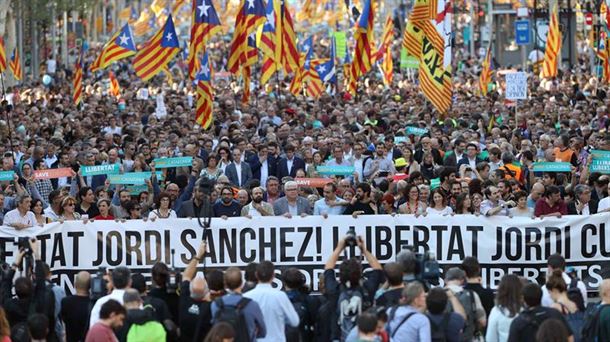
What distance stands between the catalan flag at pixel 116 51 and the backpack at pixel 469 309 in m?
20.7

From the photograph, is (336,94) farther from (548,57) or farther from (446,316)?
(446,316)

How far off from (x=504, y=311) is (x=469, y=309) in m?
0.34

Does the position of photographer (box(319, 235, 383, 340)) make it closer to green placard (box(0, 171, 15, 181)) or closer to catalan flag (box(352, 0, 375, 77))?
green placard (box(0, 171, 15, 181))

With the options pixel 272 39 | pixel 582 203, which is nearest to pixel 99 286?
pixel 582 203

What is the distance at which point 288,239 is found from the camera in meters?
16.6

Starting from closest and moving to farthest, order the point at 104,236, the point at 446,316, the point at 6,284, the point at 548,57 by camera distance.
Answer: the point at 446,316
the point at 6,284
the point at 104,236
the point at 548,57

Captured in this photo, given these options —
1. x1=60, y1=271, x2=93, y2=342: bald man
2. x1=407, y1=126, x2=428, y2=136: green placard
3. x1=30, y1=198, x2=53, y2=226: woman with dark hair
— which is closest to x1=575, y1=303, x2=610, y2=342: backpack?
x1=60, y1=271, x2=93, y2=342: bald man

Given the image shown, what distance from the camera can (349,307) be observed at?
44.1 ft

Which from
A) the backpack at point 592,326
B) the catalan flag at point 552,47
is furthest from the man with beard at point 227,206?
the catalan flag at point 552,47

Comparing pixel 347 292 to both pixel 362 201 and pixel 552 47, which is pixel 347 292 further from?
pixel 552 47

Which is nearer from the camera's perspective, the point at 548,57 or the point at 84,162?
the point at 84,162

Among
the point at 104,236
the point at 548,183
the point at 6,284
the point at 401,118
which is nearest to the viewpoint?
the point at 6,284

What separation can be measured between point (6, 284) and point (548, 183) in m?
8.04

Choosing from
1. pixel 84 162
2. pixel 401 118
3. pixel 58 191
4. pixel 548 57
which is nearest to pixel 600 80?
pixel 548 57
